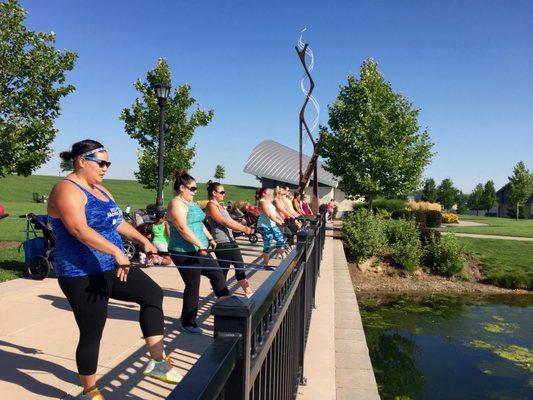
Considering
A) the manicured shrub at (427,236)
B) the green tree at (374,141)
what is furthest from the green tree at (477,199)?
the manicured shrub at (427,236)

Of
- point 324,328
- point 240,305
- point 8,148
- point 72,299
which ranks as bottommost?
point 324,328

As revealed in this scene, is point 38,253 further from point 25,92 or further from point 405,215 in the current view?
point 405,215

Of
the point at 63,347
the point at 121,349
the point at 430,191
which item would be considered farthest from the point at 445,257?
the point at 430,191

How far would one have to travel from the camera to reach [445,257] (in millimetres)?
15500

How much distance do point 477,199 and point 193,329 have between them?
87.4 metres

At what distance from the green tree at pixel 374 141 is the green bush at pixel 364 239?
29.5 ft

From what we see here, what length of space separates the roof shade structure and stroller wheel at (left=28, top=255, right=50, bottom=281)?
165 ft

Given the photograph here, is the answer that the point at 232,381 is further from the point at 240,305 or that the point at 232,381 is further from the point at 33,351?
the point at 33,351

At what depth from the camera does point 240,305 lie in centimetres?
→ 151

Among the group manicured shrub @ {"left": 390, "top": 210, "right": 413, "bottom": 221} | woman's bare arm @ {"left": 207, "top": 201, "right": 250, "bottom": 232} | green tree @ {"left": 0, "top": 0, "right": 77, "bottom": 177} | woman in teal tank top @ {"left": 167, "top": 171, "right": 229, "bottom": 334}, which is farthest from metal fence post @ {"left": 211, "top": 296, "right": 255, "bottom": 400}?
Answer: manicured shrub @ {"left": 390, "top": 210, "right": 413, "bottom": 221}

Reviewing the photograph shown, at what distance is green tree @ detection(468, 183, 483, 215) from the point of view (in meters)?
82.7

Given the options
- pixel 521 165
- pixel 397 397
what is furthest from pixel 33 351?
pixel 521 165

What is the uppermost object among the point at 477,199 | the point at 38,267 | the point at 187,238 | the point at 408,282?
the point at 477,199

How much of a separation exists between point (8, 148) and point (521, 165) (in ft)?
206
